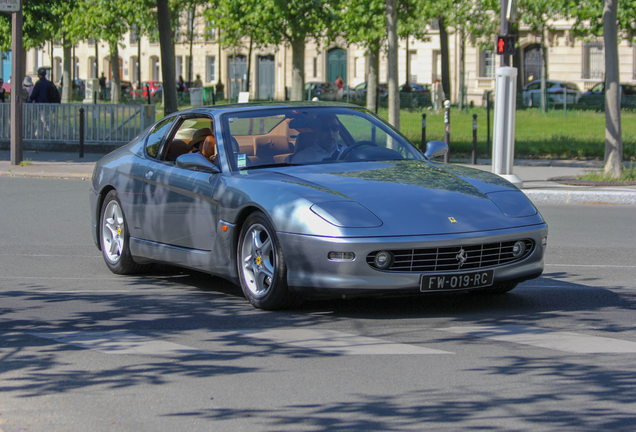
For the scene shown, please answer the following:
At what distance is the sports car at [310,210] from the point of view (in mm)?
5957

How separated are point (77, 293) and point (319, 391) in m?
3.33

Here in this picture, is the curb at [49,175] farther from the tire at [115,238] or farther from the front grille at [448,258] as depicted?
the front grille at [448,258]

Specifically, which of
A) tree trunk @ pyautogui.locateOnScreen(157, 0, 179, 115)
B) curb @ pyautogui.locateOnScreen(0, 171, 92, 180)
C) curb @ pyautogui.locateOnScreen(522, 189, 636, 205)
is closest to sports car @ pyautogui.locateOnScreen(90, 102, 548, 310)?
curb @ pyautogui.locateOnScreen(522, 189, 636, 205)

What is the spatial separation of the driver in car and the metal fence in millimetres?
16436

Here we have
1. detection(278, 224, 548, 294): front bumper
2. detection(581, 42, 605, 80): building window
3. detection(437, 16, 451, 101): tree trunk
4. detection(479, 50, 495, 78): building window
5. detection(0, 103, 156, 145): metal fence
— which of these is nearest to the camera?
detection(278, 224, 548, 294): front bumper

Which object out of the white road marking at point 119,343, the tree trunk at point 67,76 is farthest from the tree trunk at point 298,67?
the white road marking at point 119,343

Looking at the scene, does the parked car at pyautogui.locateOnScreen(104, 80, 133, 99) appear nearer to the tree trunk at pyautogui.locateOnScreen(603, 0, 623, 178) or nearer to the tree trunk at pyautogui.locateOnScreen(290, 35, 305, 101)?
the tree trunk at pyautogui.locateOnScreen(290, 35, 305, 101)

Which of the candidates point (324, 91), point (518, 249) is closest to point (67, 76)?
point (324, 91)

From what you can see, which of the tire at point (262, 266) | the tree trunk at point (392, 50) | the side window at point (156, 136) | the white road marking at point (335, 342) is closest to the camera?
the white road marking at point (335, 342)

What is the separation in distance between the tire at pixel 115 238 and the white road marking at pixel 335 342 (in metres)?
2.55

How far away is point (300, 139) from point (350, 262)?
1.62 metres

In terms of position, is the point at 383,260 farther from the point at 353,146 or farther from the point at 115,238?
the point at 115,238

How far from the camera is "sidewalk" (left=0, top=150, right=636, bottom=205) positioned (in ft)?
48.1

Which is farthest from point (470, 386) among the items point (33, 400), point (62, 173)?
point (62, 173)
